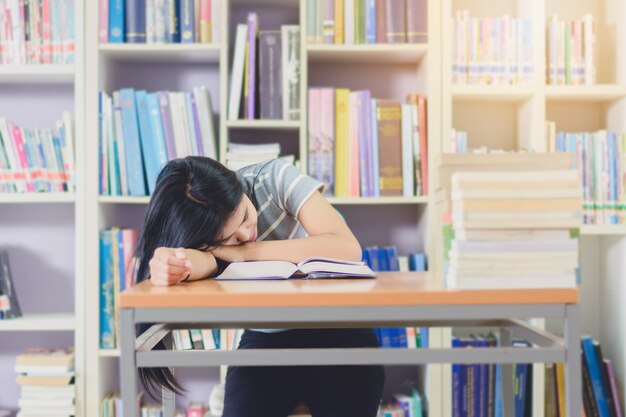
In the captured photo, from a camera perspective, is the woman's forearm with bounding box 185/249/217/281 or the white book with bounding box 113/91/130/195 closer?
the woman's forearm with bounding box 185/249/217/281

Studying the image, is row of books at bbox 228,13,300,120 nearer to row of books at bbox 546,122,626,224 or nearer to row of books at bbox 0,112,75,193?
row of books at bbox 0,112,75,193

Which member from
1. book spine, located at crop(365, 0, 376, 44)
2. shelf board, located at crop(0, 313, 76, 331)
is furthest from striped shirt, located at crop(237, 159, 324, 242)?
shelf board, located at crop(0, 313, 76, 331)

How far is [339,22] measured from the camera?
2.40m

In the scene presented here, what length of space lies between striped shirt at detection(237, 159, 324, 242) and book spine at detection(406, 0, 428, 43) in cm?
94

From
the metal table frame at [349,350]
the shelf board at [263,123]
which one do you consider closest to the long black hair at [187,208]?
the metal table frame at [349,350]

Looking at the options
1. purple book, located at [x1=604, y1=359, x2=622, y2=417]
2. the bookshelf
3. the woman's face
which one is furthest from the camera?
the bookshelf

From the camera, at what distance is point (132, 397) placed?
1.06m

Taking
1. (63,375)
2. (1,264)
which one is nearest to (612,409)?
(63,375)

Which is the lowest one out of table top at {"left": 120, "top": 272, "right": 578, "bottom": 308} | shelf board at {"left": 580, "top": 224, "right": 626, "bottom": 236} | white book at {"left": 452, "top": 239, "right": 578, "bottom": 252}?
table top at {"left": 120, "top": 272, "right": 578, "bottom": 308}

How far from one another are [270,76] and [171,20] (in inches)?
15.6

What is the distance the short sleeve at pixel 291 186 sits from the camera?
5.25ft

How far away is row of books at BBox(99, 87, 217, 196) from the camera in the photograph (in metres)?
2.36

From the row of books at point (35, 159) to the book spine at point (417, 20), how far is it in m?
1.23

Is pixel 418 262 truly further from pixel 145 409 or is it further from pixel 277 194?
pixel 145 409
